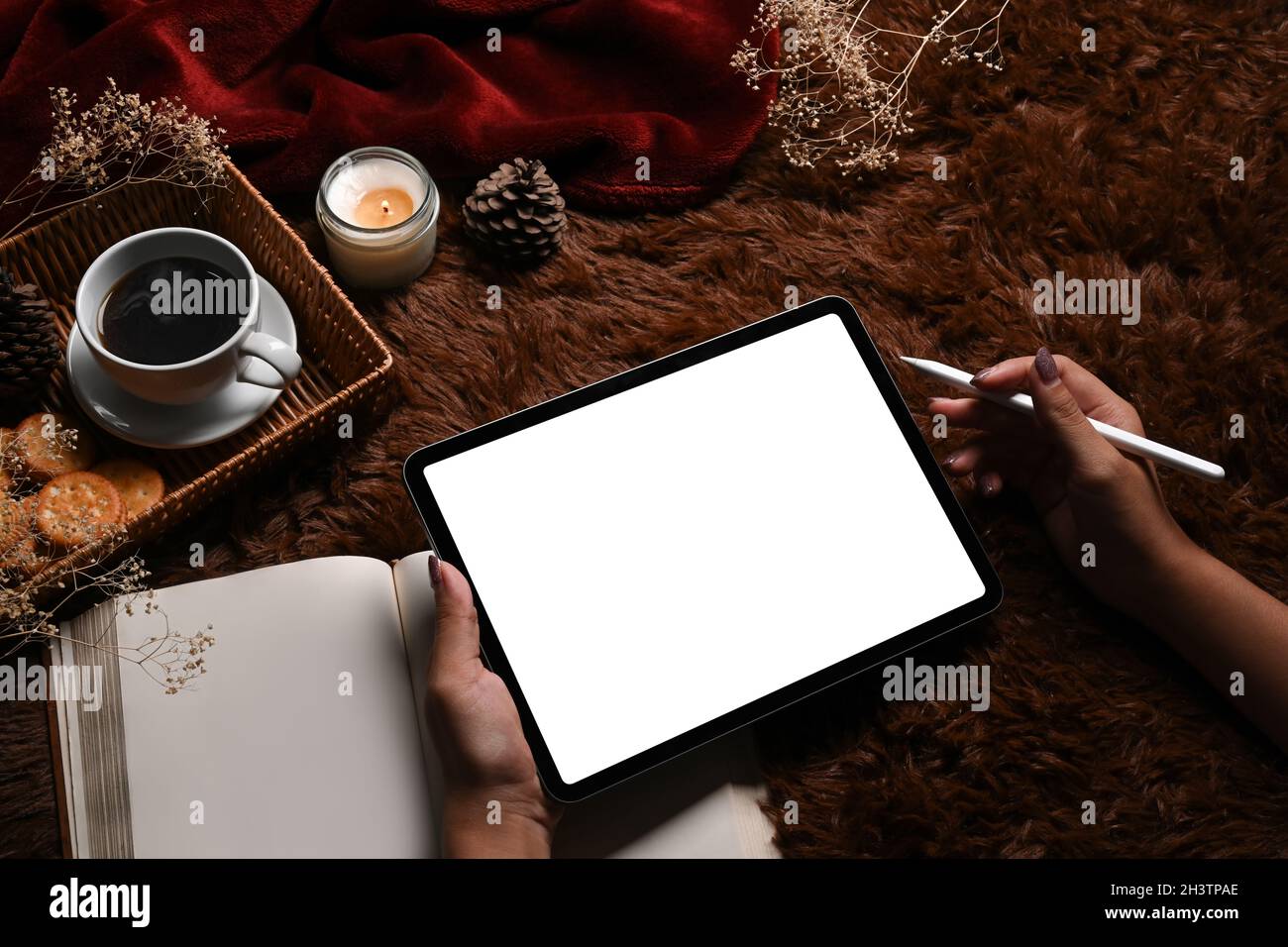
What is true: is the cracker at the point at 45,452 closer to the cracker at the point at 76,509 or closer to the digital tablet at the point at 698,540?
the cracker at the point at 76,509

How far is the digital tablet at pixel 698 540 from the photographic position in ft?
2.54

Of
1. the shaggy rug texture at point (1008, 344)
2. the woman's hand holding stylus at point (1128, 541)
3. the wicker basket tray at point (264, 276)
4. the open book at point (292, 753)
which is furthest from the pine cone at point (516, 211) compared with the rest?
the woman's hand holding stylus at point (1128, 541)

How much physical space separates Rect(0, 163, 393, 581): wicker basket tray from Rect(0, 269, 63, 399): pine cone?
0.12 feet

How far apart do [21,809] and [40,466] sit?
0.89 feet

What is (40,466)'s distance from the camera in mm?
815

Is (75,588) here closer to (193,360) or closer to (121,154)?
(193,360)

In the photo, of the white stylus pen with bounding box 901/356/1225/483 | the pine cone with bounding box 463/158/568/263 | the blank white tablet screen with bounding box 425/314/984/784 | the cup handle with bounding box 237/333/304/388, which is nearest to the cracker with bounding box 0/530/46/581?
the cup handle with bounding box 237/333/304/388

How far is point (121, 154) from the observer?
2.95 feet

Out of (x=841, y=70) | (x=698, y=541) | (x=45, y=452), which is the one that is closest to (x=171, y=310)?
(x=45, y=452)

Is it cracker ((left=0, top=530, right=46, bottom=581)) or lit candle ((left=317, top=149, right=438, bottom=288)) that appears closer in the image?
cracker ((left=0, top=530, right=46, bottom=581))

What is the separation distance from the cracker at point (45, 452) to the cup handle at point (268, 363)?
14 centimetres

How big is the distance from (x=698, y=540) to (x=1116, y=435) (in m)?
0.37

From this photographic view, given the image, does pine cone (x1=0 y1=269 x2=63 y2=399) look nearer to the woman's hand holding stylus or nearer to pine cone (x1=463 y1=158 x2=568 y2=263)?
pine cone (x1=463 y1=158 x2=568 y2=263)

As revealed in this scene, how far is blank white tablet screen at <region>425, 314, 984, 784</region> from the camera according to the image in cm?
78
